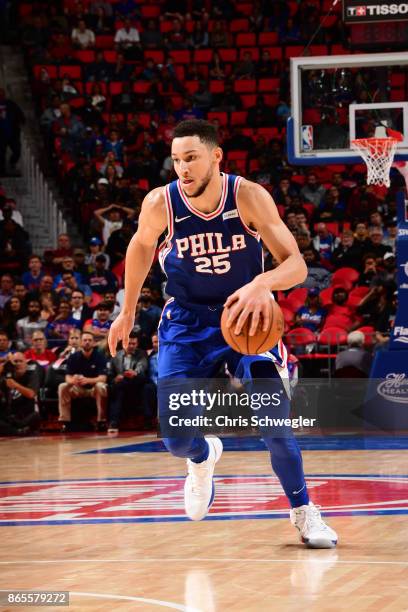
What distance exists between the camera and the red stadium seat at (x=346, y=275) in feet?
49.3

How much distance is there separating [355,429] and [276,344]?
7.69 meters

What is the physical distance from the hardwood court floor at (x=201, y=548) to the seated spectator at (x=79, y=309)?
548 cm

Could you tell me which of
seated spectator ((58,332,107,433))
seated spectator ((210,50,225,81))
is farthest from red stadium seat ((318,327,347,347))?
seated spectator ((210,50,225,81))

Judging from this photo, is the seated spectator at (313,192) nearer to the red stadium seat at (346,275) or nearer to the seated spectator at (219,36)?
the red stadium seat at (346,275)

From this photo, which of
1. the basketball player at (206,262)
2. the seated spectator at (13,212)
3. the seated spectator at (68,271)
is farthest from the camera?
the seated spectator at (13,212)

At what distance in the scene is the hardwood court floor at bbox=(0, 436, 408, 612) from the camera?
14.0 feet

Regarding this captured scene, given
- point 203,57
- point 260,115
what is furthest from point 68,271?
point 203,57

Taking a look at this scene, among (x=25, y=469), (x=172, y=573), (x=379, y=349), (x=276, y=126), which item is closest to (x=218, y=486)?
(x=25, y=469)

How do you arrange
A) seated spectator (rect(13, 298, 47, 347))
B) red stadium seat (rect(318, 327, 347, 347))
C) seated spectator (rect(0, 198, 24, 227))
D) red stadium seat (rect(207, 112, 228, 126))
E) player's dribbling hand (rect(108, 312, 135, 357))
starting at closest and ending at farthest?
player's dribbling hand (rect(108, 312, 135, 357)), red stadium seat (rect(318, 327, 347, 347)), seated spectator (rect(13, 298, 47, 347)), seated spectator (rect(0, 198, 24, 227)), red stadium seat (rect(207, 112, 228, 126))

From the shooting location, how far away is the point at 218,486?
324 inches

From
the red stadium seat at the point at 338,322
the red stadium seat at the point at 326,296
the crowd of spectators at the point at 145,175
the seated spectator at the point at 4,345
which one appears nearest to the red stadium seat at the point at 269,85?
the crowd of spectators at the point at 145,175

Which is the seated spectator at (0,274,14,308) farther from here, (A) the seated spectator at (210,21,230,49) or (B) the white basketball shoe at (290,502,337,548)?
(B) the white basketball shoe at (290,502,337,548)

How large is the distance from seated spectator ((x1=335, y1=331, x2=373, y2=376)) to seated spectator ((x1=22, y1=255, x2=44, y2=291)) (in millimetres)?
5205

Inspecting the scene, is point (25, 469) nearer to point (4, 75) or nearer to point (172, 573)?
point (172, 573)
